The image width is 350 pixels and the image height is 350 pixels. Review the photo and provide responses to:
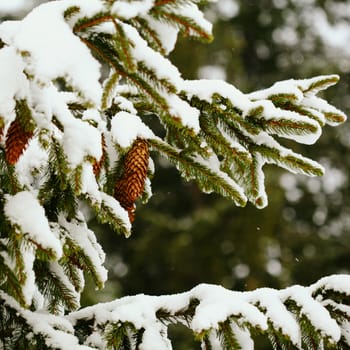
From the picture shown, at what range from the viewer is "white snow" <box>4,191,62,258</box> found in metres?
1.54

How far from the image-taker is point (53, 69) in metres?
1.38

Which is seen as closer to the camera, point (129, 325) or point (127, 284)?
point (129, 325)

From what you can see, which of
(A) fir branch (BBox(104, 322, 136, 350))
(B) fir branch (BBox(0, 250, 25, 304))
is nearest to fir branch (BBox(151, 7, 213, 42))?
(B) fir branch (BBox(0, 250, 25, 304))

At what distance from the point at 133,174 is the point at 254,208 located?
351 inches

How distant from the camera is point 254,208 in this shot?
1070 cm

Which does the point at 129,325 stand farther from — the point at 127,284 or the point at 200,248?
the point at 127,284

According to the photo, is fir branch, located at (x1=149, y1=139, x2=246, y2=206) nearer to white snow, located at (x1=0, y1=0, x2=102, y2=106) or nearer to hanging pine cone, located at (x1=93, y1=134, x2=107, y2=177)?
hanging pine cone, located at (x1=93, y1=134, x2=107, y2=177)

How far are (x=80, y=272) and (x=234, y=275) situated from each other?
8787 mm

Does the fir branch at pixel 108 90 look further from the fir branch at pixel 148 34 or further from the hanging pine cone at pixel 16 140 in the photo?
the hanging pine cone at pixel 16 140

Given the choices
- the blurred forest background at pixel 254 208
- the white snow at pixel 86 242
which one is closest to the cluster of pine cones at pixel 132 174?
the white snow at pixel 86 242

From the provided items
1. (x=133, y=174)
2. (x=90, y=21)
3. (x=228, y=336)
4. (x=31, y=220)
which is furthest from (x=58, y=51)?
(x=228, y=336)

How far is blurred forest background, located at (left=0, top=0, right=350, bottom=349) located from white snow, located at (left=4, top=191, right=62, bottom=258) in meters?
5.88

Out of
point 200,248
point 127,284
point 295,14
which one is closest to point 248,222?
point 200,248

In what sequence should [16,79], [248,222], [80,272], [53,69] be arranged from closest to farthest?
1. [53,69]
2. [16,79]
3. [80,272]
4. [248,222]
